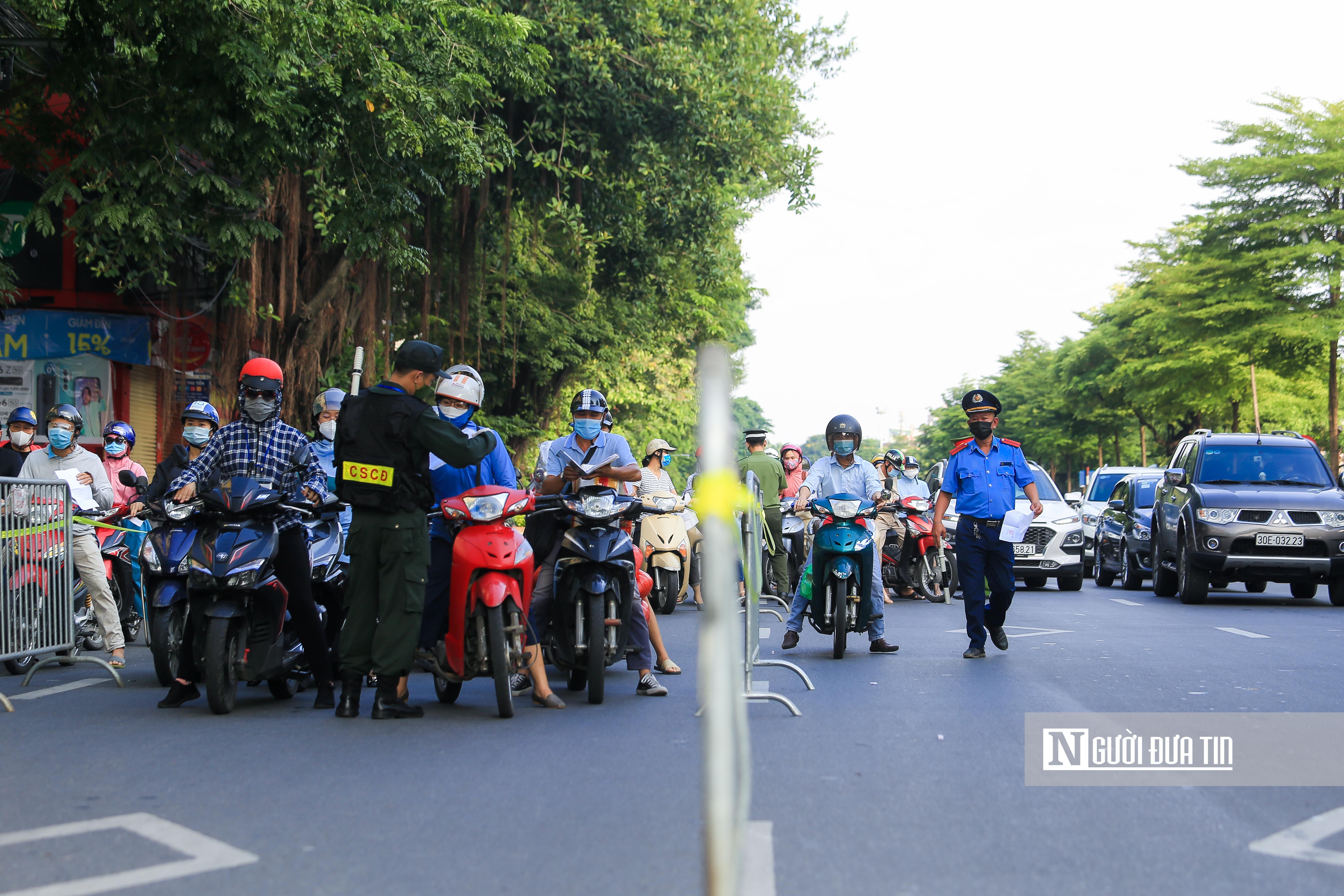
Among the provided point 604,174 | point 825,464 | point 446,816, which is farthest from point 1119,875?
point 604,174

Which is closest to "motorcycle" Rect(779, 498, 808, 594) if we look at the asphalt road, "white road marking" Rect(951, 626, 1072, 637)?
"white road marking" Rect(951, 626, 1072, 637)

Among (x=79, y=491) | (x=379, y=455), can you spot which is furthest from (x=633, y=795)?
(x=79, y=491)

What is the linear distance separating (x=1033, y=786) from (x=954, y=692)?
107 inches

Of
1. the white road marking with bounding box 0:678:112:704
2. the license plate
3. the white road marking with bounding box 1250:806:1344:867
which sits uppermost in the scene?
the license plate

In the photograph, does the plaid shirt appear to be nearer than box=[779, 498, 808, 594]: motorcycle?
Yes

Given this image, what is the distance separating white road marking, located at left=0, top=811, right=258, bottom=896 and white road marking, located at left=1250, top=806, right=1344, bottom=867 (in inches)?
130

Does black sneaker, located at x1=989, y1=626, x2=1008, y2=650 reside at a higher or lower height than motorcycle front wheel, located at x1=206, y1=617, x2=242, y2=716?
lower

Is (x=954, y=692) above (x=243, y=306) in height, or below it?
below

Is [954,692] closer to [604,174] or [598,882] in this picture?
[598,882]

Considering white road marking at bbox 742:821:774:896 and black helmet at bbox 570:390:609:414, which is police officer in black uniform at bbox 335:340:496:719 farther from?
white road marking at bbox 742:821:774:896

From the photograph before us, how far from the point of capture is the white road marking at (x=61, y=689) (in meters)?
8.34

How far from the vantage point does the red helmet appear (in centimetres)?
789

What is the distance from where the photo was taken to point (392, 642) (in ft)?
24.0

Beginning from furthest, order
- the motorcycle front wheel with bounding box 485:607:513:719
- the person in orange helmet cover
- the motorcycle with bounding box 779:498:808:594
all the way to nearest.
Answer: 1. the motorcycle with bounding box 779:498:808:594
2. the person in orange helmet cover
3. the motorcycle front wheel with bounding box 485:607:513:719
